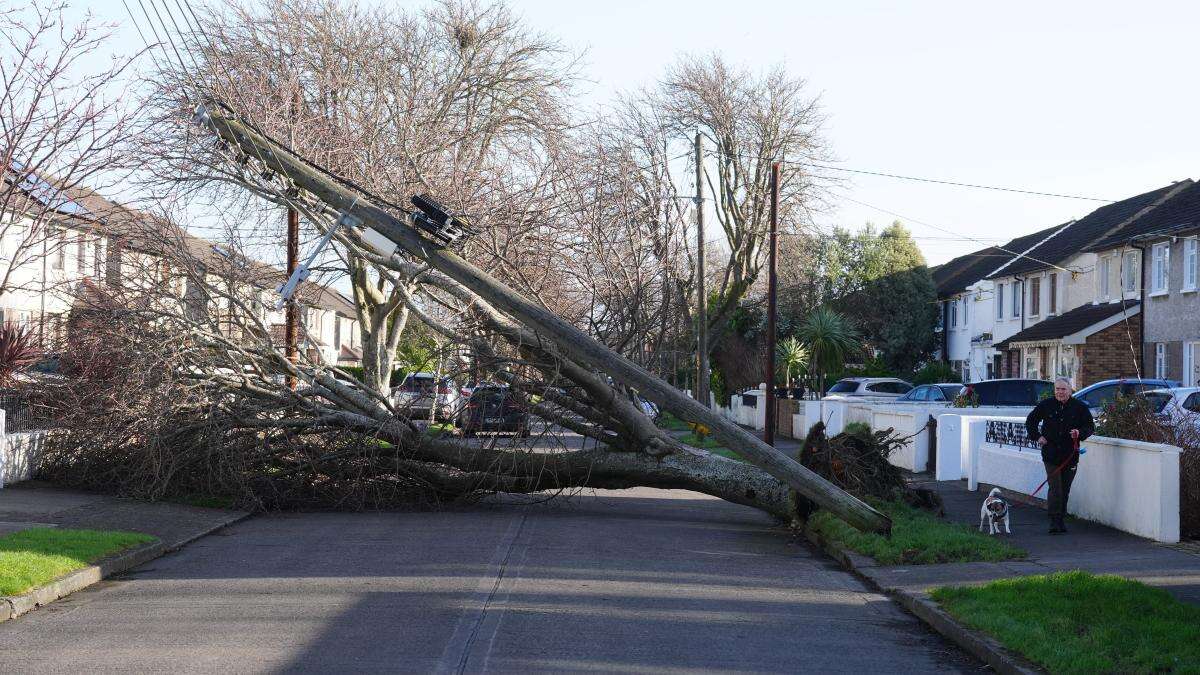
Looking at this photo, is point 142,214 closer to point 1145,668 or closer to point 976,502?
point 976,502

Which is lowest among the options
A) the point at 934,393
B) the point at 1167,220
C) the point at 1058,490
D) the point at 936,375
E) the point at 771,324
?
the point at 1058,490

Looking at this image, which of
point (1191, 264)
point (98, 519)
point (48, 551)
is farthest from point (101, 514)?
point (1191, 264)

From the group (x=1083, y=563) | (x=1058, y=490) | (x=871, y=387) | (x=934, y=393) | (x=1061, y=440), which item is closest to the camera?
(x=1083, y=563)

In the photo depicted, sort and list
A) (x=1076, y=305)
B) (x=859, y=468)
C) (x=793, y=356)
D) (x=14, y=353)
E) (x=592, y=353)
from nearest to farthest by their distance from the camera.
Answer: (x=592, y=353), (x=859, y=468), (x=14, y=353), (x=1076, y=305), (x=793, y=356)

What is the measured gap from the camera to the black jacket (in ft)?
46.9

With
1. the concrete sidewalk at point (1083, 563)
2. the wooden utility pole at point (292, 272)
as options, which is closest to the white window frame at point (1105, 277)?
the wooden utility pole at point (292, 272)

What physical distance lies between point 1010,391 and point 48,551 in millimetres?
24764

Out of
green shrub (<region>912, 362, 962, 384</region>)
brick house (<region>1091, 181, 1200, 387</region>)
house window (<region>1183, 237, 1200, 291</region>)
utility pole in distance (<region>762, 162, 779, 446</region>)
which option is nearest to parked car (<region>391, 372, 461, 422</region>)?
utility pole in distance (<region>762, 162, 779, 446</region>)

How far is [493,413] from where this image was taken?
692 inches

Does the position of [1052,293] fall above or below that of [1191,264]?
above

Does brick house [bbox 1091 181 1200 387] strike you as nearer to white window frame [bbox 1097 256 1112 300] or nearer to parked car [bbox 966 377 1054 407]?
white window frame [bbox 1097 256 1112 300]

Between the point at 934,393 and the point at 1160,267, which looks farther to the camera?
the point at 1160,267

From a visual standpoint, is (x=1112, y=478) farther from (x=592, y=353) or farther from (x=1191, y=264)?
(x=1191, y=264)

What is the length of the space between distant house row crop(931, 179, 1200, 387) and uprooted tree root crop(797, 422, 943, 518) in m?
21.4
